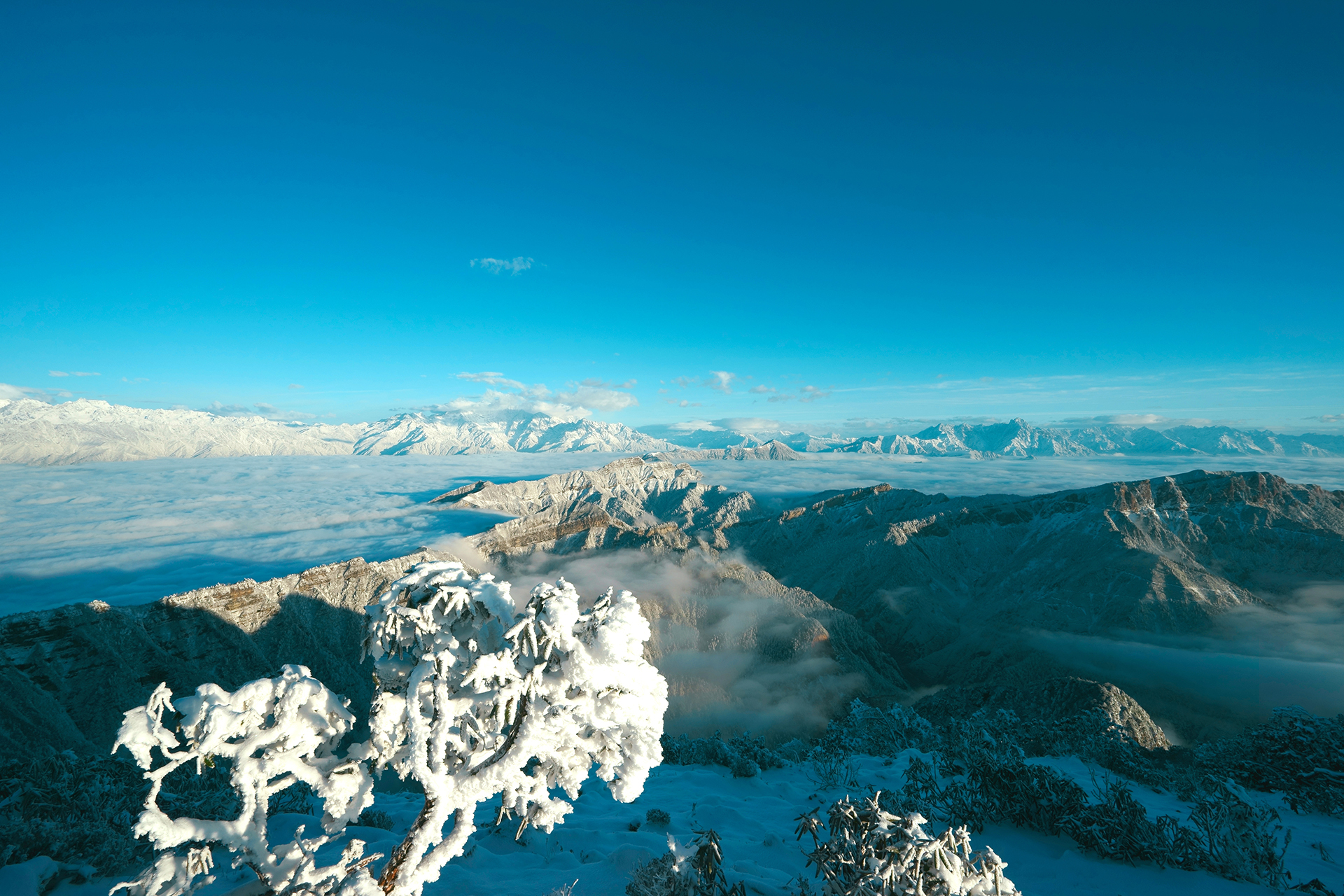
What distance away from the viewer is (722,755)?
2067cm

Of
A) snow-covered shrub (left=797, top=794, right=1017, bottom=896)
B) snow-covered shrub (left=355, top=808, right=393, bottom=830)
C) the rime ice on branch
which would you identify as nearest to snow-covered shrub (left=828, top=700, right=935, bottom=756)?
snow-covered shrub (left=797, top=794, right=1017, bottom=896)

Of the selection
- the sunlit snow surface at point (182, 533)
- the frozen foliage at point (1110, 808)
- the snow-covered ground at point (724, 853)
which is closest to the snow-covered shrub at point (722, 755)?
the snow-covered ground at point (724, 853)

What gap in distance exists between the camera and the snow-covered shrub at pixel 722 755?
1991 centimetres

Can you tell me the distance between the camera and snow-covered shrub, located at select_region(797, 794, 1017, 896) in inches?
233

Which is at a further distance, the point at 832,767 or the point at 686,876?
the point at 832,767

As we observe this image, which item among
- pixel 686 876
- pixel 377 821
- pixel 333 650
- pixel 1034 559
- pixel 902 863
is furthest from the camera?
pixel 1034 559

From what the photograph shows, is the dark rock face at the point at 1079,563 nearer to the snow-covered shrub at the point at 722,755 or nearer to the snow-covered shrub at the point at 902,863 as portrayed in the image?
the snow-covered shrub at the point at 722,755

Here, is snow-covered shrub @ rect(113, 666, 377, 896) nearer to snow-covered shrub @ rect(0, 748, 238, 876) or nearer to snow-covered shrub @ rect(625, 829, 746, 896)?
snow-covered shrub @ rect(625, 829, 746, 896)

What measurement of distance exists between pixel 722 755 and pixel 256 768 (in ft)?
62.6

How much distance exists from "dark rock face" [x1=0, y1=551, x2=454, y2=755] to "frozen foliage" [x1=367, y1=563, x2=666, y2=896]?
35377mm

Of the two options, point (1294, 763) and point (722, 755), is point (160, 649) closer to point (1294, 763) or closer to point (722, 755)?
point (722, 755)

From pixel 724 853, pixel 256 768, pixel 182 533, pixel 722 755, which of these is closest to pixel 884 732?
pixel 722 755

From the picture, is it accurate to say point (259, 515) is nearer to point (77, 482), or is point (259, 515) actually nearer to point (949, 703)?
point (77, 482)

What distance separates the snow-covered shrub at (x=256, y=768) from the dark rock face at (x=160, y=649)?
34.4 metres
